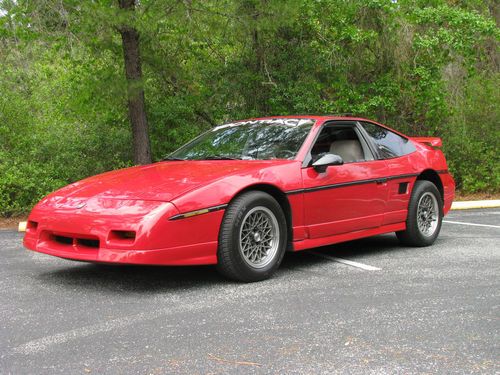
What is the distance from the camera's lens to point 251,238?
16.8ft

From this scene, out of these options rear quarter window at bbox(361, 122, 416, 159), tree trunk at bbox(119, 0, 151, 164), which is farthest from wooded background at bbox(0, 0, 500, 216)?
rear quarter window at bbox(361, 122, 416, 159)

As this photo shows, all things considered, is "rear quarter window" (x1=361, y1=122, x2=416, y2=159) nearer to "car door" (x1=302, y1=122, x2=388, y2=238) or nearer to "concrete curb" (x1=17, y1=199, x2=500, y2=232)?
"car door" (x1=302, y1=122, x2=388, y2=238)

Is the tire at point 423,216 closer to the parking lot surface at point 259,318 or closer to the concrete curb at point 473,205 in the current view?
the parking lot surface at point 259,318

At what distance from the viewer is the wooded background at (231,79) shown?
1120 cm

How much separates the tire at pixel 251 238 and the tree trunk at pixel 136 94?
6684 millimetres

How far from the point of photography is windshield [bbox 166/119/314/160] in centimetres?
589

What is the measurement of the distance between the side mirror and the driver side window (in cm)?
40

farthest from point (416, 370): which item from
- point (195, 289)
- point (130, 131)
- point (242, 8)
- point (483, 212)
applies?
point (130, 131)

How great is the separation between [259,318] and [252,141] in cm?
243

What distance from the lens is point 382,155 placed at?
21.8ft

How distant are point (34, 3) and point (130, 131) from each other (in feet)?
10.8

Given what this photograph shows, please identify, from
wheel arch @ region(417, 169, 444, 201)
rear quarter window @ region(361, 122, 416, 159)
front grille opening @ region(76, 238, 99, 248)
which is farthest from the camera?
wheel arch @ region(417, 169, 444, 201)

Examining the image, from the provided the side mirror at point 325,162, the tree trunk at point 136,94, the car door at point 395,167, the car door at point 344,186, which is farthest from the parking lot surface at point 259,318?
the tree trunk at point 136,94

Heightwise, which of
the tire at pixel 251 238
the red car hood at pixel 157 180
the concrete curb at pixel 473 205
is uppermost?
the red car hood at pixel 157 180
